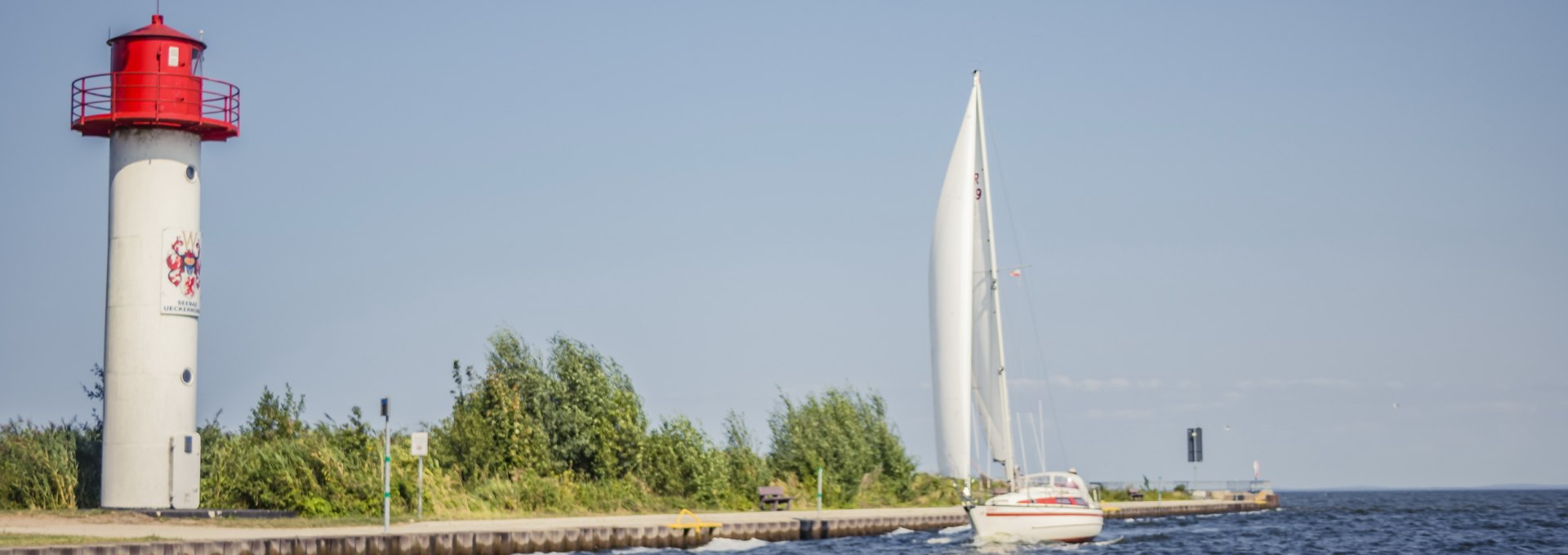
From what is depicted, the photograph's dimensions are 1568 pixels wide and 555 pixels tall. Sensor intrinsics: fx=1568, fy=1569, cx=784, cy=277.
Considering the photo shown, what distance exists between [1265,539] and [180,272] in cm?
2939

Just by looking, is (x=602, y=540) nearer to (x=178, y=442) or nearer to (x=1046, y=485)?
(x=178, y=442)

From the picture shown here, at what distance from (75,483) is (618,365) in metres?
14.7

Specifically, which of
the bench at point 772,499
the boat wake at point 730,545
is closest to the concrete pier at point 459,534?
the boat wake at point 730,545

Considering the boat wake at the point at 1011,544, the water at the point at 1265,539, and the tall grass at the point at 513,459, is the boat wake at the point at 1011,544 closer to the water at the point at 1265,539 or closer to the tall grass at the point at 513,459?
the water at the point at 1265,539

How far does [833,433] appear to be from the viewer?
50.3 m

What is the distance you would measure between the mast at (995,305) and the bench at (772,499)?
780 cm

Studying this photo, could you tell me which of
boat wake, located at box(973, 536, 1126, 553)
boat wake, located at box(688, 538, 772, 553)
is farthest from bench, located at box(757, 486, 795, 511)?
boat wake, located at box(688, 538, 772, 553)

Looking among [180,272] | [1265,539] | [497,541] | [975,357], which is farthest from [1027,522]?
[180,272]

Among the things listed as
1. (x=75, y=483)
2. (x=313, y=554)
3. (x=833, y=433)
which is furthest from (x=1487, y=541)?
(x=75, y=483)

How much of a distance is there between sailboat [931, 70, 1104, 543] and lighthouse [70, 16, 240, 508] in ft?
54.0

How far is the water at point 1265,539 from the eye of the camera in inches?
1348

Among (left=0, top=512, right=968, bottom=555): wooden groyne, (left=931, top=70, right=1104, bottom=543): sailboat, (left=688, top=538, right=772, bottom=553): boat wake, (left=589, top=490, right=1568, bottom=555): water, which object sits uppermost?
(left=931, top=70, right=1104, bottom=543): sailboat

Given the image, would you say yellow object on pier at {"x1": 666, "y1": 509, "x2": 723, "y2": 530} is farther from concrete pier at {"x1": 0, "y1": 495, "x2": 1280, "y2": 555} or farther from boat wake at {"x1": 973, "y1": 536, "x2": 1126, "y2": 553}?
boat wake at {"x1": 973, "y1": 536, "x2": 1126, "y2": 553}

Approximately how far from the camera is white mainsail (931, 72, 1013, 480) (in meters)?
36.0
